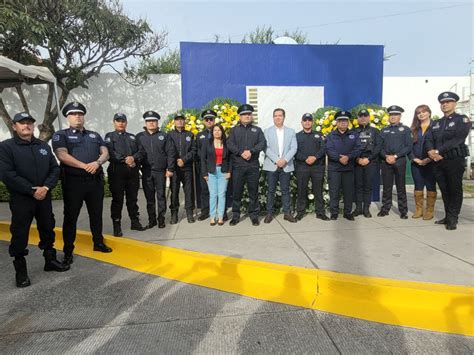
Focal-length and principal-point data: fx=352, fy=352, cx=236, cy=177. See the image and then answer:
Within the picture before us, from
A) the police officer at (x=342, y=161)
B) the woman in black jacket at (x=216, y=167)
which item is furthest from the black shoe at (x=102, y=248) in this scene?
the police officer at (x=342, y=161)

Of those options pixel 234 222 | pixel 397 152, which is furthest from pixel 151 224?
pixel 397 152

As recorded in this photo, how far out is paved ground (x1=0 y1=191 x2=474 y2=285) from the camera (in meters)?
3.73

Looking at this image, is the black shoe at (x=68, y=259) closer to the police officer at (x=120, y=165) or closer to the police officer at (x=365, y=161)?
the police officer at (x=120, y=165)

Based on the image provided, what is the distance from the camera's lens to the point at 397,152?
5.99 meters

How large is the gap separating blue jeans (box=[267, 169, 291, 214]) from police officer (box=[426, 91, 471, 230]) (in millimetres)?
2213

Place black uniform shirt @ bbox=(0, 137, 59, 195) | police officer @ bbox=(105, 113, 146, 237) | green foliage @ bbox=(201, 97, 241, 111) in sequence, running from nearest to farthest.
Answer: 1. black uniform shirt @ bbox=(0, 137, 59, 195)
2. police officer @ bbox=(105, 113, 146, 237)
3. green foliage @ bbox=(201, 97, 241, 111)

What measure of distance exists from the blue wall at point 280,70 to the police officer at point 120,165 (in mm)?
2553

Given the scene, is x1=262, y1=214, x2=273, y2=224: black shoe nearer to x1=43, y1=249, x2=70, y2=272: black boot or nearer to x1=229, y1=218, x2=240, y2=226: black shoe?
x1=229, y1=218, x2=240, y2=226: black shoe

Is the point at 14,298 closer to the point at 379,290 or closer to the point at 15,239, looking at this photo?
the point at 15,239

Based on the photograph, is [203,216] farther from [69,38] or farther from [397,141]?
[69,38]

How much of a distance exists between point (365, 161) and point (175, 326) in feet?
14.4

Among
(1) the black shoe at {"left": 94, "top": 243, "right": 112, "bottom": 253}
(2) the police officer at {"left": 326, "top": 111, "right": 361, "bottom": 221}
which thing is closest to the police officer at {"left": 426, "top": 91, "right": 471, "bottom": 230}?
(2) the police officer at {"left": 326, "top": 111, "right": 361, "bottom": 221}

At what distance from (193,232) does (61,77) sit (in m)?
7.71

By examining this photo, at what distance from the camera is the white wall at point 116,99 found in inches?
433
